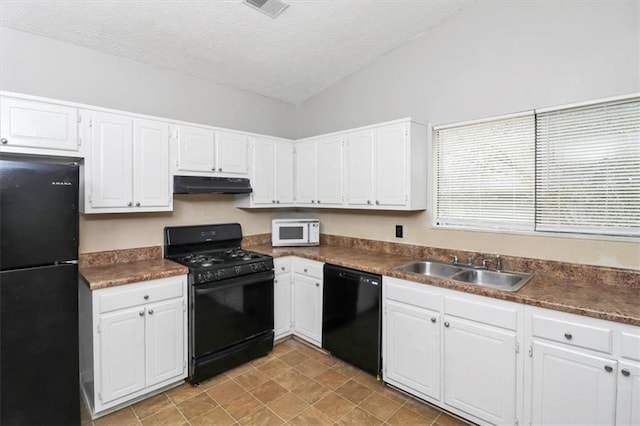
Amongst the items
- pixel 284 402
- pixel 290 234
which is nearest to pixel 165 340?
pixel 284 402

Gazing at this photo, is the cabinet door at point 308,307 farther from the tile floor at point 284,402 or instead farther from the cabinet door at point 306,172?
the cabinet door at point 306,172

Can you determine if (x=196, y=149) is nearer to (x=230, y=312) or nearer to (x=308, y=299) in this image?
(x=230, y=312)

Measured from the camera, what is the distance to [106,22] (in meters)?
2.41

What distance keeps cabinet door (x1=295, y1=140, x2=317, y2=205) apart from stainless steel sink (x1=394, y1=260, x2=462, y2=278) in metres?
1.34

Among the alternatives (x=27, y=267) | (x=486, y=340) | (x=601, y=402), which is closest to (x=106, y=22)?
(x=27, y=267)

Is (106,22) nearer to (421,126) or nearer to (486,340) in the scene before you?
(421,126)

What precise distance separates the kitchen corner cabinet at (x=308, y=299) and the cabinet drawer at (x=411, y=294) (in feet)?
2.47

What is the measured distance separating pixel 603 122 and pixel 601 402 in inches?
68.6

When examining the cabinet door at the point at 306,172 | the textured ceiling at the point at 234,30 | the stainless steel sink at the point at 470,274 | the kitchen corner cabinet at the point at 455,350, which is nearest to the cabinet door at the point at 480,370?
the kitchen corner cabinet at the point at 455,350

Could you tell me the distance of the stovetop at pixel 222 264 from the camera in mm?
2646

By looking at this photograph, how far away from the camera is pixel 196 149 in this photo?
9.90 ft

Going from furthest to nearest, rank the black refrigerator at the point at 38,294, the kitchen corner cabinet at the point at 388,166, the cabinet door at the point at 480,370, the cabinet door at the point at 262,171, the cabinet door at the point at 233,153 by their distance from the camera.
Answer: the cabinet door at the point at 262,171 → the cabinet door at the point at 233,153 → the kitchen corner cabinet at the point at 388,166 → the cabinet door at the point at 480,370 → the black refrigerator at the point at 38,294

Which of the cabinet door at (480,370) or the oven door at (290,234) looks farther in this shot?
the oven door at (290,234)

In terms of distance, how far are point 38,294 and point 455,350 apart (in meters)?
2.63
